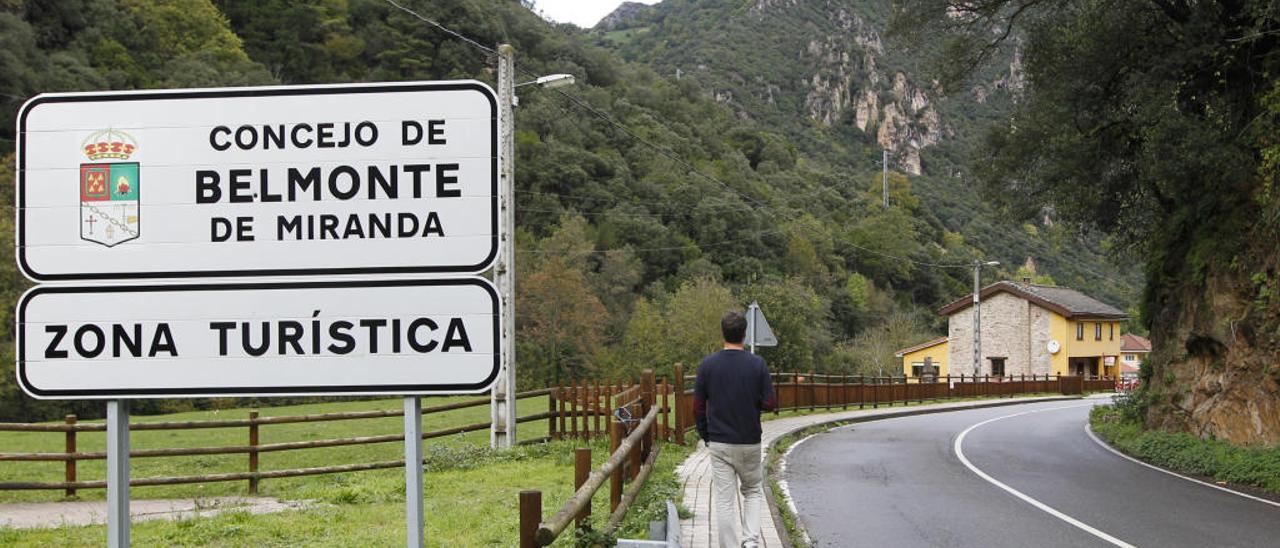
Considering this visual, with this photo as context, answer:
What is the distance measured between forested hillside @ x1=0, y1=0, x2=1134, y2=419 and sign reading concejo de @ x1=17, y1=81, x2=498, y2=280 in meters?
40.4

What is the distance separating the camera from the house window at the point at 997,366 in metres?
73.7

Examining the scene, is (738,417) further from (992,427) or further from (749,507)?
(992,427)

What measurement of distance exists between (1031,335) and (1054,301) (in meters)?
3.05

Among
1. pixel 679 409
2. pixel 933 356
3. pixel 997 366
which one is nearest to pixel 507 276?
pixel 679 409

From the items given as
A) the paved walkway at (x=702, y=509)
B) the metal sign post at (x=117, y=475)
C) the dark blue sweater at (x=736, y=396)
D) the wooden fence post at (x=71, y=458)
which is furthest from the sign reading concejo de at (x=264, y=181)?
the wooden fence post at (x=71, y=458)

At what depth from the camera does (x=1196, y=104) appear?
59.4ft

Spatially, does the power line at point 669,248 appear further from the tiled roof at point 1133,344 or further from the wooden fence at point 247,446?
the wooden fence at point 247,446

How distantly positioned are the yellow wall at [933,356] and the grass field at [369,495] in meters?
57.6

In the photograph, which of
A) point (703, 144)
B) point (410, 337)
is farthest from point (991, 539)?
point (703, 144)

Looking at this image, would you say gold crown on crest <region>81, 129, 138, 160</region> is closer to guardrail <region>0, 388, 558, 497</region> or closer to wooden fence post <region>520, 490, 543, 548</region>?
wooden fence post <region>520, 490, 543, 548</region>

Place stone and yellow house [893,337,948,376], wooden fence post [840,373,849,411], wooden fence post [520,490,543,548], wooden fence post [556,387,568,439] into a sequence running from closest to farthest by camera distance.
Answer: wooden fence post [520,490,543,548] → wooden fence post [556,387,568,439] → wooden fence post [840,373,849,411] → stone and yellow house [893,337,948,376]

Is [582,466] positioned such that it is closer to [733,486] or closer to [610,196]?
[733,486]

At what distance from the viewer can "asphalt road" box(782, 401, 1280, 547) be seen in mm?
10062

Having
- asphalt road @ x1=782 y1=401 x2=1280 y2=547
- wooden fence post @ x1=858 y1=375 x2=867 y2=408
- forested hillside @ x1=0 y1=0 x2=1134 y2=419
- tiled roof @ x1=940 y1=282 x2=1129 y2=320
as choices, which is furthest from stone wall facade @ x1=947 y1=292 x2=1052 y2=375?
asphalt road @ x1=782 y1=401 x2=1280 y2=547
